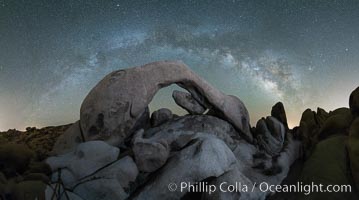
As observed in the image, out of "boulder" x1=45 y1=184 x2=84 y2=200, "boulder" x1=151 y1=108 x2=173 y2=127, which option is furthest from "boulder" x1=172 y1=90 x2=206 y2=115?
"boulder" x1=45 y1=184 x2=84 y2=200

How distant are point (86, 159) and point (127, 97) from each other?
5.42 feet

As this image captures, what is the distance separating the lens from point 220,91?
324 inches

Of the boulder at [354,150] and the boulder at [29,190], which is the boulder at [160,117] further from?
the boulder at [354,150]

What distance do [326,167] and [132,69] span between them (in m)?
4.18

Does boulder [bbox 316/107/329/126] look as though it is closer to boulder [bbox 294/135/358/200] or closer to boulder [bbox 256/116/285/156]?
boulder [bbox 256/116/285/156]

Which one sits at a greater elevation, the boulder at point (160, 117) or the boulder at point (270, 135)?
the boulder at point (160, 117)

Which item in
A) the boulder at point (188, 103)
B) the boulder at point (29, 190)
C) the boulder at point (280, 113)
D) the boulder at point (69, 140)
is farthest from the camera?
the boulder at point (280, 113)

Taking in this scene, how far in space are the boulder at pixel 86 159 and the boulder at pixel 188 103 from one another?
2.53 meters

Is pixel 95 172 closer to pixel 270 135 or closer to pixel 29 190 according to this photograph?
pixel 29 190

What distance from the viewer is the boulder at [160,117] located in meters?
7.80

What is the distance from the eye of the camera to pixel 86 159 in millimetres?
5684

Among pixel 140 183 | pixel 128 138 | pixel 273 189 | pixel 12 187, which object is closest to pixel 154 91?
pixel 128 138

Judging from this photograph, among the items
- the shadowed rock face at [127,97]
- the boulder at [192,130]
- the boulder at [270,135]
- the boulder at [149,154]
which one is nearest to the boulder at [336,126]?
the boulder at [270,135]

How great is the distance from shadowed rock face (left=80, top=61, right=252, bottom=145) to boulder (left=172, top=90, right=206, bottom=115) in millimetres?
245
